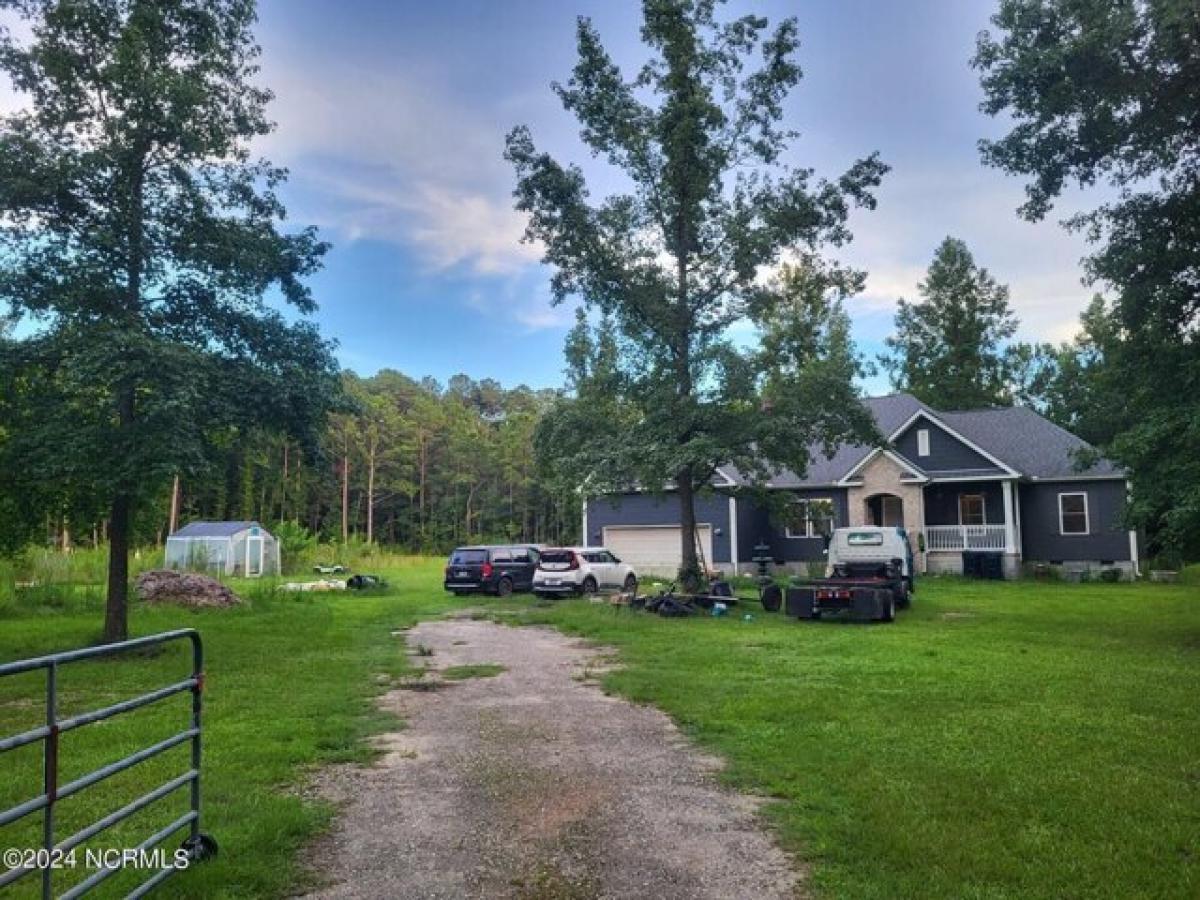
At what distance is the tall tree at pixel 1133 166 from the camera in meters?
12.6

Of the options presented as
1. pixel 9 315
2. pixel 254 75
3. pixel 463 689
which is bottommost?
pixel 463 689

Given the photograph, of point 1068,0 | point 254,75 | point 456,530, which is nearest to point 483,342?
point 456,530

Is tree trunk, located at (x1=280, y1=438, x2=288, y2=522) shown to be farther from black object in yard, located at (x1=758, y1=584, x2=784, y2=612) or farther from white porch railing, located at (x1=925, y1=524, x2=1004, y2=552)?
black object in yard, located at (x1=758, y1=584, x2=784, y2=612)

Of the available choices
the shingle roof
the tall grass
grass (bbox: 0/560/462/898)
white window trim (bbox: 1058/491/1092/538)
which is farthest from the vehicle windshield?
the tall grass

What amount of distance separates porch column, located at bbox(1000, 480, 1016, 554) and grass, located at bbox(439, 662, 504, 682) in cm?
2208

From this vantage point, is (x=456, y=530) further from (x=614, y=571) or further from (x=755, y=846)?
(x=755, y=846)

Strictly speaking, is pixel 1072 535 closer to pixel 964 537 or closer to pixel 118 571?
pixel 964 537

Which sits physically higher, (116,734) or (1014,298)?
(1014,298)

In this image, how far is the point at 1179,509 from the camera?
39.2 feet

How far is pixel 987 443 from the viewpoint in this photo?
3130 centimetres

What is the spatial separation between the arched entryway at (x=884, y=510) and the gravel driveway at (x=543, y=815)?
2387 centimetres

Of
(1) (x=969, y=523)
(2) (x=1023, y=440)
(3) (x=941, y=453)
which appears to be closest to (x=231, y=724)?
(3) (x=941, y=453)

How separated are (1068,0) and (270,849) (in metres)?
15.4

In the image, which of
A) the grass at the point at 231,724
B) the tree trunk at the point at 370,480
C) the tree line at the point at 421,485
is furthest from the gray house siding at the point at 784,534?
the tree trunk at the point at 370,480
